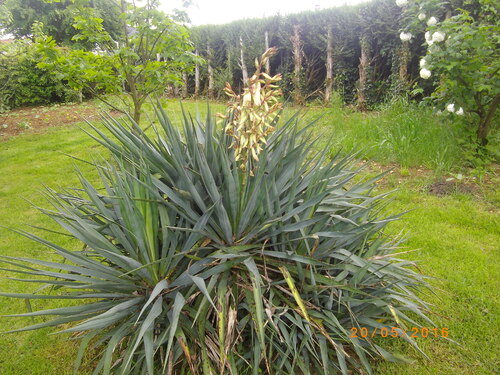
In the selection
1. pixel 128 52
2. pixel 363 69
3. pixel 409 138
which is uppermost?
pixel 128 52

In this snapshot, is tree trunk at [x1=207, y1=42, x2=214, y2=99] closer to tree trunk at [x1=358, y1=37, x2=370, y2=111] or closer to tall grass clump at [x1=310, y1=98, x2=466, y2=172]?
tree trunk at [x1=358, y1=37, x2=370, y2=111]

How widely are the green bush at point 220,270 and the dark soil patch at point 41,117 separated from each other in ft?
25.0

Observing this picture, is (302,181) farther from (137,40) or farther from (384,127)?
(384,127)

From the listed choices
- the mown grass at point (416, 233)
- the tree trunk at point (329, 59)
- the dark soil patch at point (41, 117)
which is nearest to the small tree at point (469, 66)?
the mown grass at point (416, 233)

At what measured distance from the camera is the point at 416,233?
3686 millimetres

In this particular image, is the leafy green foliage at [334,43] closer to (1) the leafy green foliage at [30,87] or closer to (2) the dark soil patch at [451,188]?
(2) the dark soil patch at [451,188]

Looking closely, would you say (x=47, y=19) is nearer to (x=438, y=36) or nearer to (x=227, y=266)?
(x=438, y=36)

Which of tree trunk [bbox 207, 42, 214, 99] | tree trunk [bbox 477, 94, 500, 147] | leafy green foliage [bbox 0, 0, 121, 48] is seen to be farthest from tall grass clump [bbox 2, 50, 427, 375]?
leafy green foliage [bbox 0, 0, 121, 48]

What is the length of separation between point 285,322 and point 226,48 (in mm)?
11067

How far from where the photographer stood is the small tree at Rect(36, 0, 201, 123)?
172 inches

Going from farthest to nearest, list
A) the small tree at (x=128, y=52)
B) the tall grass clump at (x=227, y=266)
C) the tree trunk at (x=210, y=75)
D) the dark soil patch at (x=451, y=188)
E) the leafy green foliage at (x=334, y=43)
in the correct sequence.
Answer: the tree trunk at (x=210, y=75), the leafy green foliage at (x=334, y=43), the dark soil patch at (x=451, y=188), the small tree at (x=128, y=52), the tall grass clump at (x=227, y=266)
